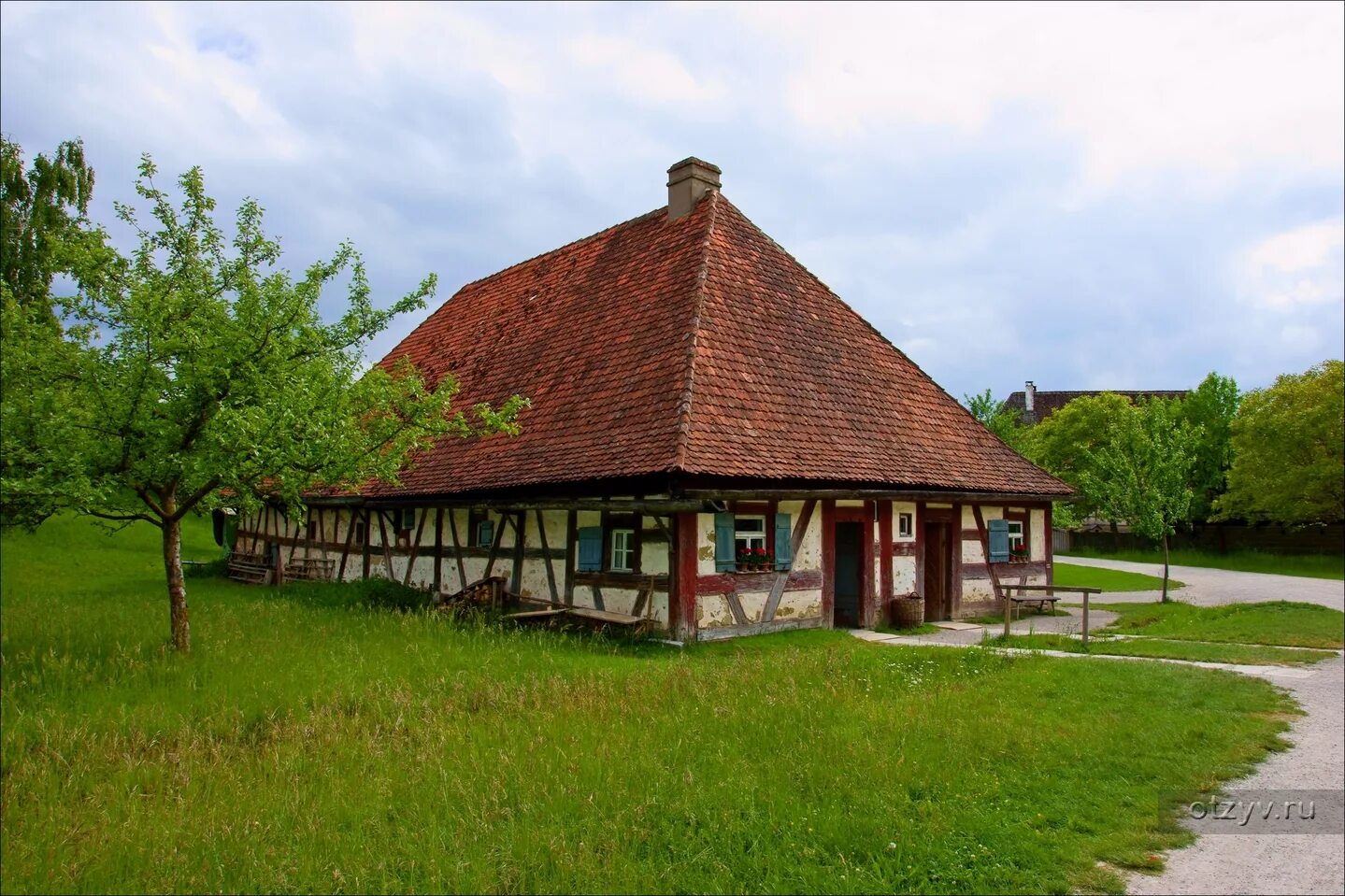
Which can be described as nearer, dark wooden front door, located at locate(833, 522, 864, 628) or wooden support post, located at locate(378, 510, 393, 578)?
dark wooden front door, located at locate(833, 522, 864, 628)

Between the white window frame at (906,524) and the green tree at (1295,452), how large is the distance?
80.6 feet

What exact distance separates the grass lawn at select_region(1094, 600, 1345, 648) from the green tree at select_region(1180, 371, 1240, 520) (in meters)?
23.1

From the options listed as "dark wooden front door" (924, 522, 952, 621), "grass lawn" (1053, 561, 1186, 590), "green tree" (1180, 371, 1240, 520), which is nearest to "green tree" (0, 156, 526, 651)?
"dark wooden front door" (924, 522, 952, 621)

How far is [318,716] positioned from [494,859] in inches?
132

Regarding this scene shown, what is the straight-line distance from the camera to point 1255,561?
118 feet

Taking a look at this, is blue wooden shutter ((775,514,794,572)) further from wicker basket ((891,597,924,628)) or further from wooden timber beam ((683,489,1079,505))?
wicker basket ((891,597,924,628))

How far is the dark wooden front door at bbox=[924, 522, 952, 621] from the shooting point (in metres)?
16.8

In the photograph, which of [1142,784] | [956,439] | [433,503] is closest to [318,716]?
[1142,784]

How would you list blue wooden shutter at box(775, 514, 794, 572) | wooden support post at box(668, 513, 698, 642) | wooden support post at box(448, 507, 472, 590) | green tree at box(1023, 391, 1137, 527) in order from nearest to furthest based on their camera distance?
wooden support post at box(668, 513, 698, 642) → blue wooden shutter at box(775, 514, 794, 572) → wooden support post at box(448, 507, 472, 590) → green tree at box(1023, 391, 1137, 527)

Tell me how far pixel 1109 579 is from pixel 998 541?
13761 millimetres

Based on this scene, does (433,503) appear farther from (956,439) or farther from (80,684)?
(956,439)

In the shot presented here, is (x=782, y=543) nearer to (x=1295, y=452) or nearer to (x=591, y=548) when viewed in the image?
(x=591, y=548)

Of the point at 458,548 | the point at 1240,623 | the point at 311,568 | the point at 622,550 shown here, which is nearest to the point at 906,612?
the point at 622,550

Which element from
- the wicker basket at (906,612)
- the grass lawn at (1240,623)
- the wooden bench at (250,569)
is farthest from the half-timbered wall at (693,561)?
the wooden bench at (250,569)
